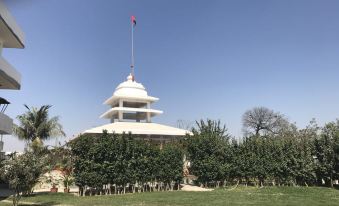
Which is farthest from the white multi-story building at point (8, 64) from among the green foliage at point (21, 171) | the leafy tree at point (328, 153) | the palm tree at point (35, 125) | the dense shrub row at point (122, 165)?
the leafy tree at point (328, 153)

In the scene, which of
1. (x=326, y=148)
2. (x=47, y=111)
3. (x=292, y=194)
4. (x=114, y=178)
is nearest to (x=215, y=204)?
(x=292, y=194)

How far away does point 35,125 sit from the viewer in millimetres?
39188

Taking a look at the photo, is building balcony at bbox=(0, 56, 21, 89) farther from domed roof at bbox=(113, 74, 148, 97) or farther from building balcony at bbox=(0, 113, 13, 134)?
domed roof at bbox=(113, 74, 148, 97)

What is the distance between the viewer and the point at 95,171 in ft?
78.6

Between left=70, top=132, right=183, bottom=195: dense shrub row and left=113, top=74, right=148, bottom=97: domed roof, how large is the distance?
17.5m

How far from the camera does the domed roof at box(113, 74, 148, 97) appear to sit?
44350 mm

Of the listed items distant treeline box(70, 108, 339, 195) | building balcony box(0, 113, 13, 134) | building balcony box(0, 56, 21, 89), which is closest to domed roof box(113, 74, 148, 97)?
distant treeline box(70, 108, 339, 195)

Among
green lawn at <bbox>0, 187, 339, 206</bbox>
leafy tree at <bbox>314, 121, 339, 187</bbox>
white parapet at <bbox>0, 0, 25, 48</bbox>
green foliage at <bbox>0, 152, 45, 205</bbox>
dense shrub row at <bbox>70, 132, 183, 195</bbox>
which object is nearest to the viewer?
green foliage at <bbox>0, 152, 45, 205</bbox>

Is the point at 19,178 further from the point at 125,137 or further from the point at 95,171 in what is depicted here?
the point at 125,137

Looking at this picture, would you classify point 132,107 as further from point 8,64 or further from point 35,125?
point 8,64

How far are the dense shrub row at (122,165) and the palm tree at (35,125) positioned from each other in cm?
1652

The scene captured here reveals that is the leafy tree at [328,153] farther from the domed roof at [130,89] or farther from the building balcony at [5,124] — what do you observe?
the building balcony at [5,124]

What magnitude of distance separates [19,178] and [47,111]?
2419 cm

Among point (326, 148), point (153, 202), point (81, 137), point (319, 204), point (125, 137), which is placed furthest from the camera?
point (326, 148)
